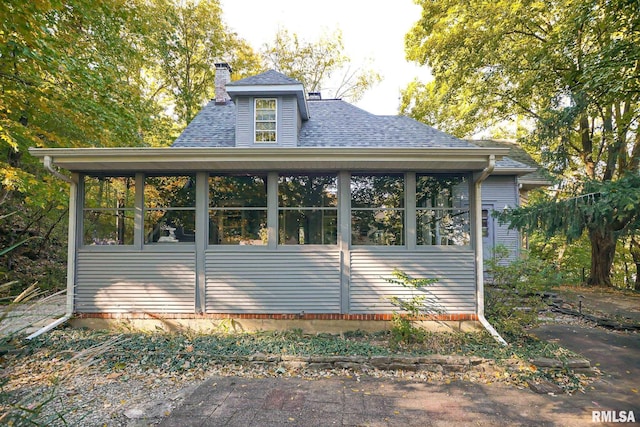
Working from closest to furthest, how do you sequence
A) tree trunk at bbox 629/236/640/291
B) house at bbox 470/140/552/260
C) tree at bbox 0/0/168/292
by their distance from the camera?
tree at bbox 0/0/168/292 < house at bbox 470/140/552/260 < tree trunk at bbox 629/236/640/291

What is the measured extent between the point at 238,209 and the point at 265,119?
2.81 metres

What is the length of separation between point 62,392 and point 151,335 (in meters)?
1.53

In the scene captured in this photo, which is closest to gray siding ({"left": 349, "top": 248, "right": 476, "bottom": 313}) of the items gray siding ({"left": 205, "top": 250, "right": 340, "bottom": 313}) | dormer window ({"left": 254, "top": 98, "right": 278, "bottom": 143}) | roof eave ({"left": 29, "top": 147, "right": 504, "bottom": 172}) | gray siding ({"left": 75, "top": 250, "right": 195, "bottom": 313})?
gray siding ({"left": 205, "top": 250, "right": 340, "bottom": 313})

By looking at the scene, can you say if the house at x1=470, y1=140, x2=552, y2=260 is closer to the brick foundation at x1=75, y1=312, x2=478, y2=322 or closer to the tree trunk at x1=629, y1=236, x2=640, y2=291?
the tree trunk at x1=629, y1=236, x2=640, y2=291

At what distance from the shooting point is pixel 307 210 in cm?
550

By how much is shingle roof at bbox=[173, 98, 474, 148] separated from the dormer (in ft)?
1.23

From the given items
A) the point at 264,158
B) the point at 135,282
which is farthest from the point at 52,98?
the point at 264,158

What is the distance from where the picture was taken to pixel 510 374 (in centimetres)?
393

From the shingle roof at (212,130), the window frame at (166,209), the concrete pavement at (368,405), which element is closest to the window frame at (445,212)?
the concrete pavement at (368,405)

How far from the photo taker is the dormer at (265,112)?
7168mm

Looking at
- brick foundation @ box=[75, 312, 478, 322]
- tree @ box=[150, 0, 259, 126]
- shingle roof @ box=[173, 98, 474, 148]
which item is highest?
tree @ box=[150, 0, 259, 126]

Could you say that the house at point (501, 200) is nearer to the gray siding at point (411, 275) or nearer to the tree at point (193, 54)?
the gray siding at point (411, 275)

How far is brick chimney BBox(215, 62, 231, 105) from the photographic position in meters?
9.60

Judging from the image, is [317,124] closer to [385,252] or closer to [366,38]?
[385,252]
